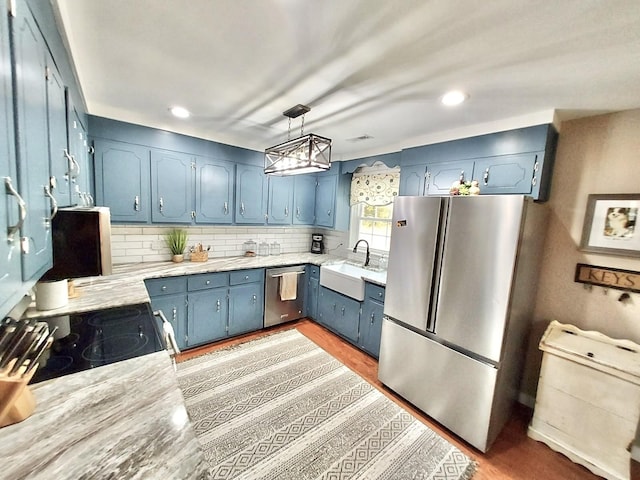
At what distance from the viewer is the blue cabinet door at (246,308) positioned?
304 cm

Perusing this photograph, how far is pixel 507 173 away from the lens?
2.04 meters

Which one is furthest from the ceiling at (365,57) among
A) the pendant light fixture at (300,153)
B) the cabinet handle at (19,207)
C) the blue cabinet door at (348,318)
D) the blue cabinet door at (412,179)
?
the blue cabinet door at (348,318)

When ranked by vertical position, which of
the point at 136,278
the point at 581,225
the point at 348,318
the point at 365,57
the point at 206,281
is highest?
the point at 365,57

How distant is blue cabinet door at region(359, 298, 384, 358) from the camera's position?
107 inches

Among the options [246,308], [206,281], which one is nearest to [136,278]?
[206,281]

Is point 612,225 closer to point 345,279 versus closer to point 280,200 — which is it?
point 345,279

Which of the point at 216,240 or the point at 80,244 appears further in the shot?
the point at 216,240

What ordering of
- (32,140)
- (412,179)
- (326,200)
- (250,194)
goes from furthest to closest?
(326,200)
(250,194)
(412,179)
(32,140)

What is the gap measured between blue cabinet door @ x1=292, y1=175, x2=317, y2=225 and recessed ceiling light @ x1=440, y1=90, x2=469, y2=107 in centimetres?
228

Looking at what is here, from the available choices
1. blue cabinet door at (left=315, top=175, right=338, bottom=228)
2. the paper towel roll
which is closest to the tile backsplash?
blue cabinet door at (left=315, top=175, right=338, bottom=228)

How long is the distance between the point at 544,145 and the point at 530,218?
617 mm

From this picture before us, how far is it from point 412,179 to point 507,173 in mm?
847

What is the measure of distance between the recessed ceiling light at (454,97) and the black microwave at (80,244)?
2212mm

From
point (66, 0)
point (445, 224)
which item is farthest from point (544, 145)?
point (66, 0)
